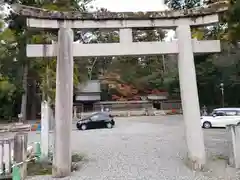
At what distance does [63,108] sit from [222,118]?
1342cm

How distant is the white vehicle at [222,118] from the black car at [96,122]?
292 inches

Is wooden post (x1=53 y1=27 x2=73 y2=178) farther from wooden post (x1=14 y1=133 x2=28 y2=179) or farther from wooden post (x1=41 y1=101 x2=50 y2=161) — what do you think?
wooden post (x1=41 y1=101 x2=50 y2=161)

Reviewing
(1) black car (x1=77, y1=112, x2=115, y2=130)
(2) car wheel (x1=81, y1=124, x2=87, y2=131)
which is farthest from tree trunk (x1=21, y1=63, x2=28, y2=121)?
(2) car wheel (x1=81, y1=124, x2=87, y2=131)

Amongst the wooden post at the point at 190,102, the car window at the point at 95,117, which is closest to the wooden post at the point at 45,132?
the wooden post at the point at 190,102

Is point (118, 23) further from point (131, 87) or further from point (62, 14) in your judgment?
point (131, 87)

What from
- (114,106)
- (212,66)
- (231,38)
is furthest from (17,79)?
(231,38)

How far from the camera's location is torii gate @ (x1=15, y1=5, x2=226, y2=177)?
5914 mm

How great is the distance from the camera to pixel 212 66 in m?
25.0

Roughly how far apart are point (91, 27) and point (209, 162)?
5060mm

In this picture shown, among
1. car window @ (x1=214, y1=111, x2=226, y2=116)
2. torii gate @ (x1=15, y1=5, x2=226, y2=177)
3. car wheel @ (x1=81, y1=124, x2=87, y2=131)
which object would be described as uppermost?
torii gate @ (x1=15, y1=5, x2=226, y2=177)

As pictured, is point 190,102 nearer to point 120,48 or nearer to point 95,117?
point 120,48

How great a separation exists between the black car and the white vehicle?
24.4 ft

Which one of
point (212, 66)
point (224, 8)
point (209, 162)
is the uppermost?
point (212, 66)

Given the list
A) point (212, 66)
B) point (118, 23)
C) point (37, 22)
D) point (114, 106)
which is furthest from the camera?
point (114, 106)
